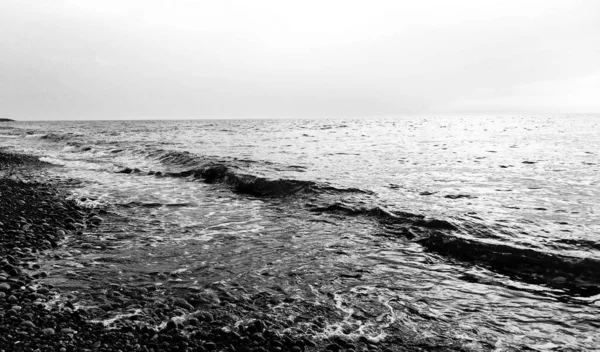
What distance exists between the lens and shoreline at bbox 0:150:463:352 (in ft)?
14.7

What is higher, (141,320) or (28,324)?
(28,324)

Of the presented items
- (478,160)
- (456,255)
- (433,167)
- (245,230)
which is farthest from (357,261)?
(478,160)

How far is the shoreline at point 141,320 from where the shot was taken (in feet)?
14.7

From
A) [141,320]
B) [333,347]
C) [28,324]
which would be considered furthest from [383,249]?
[28,324]

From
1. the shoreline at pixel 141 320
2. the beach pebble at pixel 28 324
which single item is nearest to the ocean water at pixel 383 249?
the shoreline at pixel 141 320

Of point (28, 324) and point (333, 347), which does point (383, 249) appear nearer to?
point (333, 347)

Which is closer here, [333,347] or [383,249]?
[333,347]

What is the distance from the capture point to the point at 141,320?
502 centimetres

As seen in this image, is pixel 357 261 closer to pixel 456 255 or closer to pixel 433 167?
pixel 456 255

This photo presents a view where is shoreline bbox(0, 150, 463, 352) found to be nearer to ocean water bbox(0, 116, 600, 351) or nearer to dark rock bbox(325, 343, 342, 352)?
dark rock bbox(325, 343, 342, 352)

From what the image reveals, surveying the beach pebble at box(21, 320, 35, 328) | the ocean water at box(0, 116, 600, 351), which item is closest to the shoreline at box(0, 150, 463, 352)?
the beach pebble at box(21, 320, 35, 328)

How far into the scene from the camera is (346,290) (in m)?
6.37

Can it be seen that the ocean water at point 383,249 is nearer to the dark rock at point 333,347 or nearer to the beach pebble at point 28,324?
Result: the dark rock at point 333,347

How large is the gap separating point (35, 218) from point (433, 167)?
19310 millimetres
